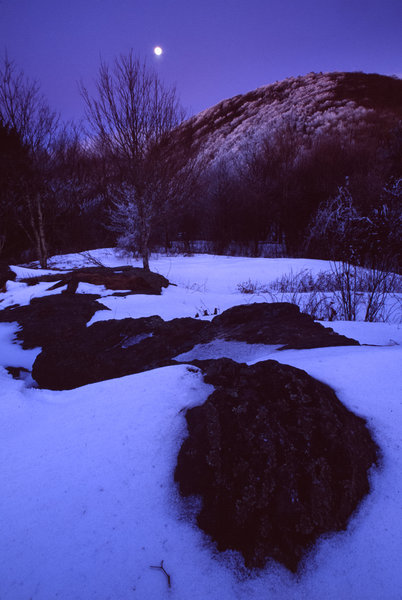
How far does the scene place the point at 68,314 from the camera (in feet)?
9.95

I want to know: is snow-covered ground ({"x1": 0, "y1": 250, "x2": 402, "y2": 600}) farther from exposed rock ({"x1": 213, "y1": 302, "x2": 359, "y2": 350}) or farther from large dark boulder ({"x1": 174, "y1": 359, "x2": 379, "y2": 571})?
exposed rock ({"x1": 213, "y1": 302, "x2": 359, "y2": 350})

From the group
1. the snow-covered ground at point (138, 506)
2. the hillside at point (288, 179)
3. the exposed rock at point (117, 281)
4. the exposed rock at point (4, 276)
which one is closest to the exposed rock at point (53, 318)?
the exposed rock at point (117, 281)

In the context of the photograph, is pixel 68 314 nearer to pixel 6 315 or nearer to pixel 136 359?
pixel 6 315

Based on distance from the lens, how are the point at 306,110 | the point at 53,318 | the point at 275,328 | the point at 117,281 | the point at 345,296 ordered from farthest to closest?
the point at 306,110 → the point at 117,281 → the point at 345,296 → the point at 53,318 → the point at 275,328

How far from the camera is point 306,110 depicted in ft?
104

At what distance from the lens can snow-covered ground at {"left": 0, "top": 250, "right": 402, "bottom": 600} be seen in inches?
25.2

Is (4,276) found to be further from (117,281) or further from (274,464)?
(274,464)

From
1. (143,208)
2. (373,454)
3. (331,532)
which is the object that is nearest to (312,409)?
(373,454)

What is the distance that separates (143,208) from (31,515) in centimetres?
833

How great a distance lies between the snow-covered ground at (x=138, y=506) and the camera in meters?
0.64

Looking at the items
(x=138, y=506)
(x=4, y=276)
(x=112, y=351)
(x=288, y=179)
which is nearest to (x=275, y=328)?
(x=112, y=351)

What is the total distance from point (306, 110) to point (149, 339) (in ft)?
127

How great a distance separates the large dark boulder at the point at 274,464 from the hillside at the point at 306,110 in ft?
65.0

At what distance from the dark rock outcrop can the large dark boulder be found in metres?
0.84
